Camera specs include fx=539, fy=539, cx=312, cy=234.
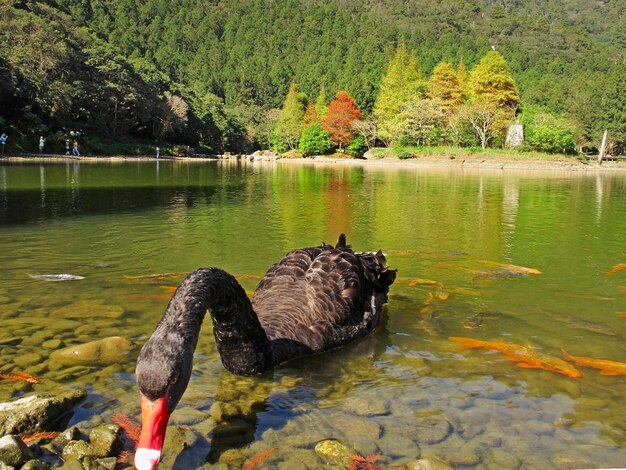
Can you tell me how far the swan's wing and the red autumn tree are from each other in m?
68.8

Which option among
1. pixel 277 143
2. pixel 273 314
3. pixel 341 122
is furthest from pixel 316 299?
pixel 277 143

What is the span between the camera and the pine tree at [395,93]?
227ft

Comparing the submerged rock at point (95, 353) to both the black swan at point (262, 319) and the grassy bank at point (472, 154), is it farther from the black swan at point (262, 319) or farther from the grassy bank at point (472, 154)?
the grassy bank at point (472, 154)

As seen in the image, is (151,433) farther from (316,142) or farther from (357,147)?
(316,142)

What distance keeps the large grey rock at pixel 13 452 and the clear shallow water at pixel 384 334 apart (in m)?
0.70

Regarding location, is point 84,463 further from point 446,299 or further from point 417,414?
point 446,299

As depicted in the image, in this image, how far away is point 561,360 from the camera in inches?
186

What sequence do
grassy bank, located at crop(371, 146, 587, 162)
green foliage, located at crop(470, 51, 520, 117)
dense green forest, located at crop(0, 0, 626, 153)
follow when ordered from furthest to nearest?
green foliage, located at crop(470, 51, 520, 117)
grassy bank, located at crop(371, 146, 587, 162)
dense green forest, located at crop(0, 0, 626, 153)

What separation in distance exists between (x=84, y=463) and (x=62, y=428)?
0.56 m

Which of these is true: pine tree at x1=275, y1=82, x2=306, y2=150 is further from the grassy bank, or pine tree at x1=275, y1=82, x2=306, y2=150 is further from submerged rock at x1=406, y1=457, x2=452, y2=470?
submerged rock at x1=406, y1=457, x2=452, y2=470

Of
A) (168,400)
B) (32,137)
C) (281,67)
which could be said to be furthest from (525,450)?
(281,67)

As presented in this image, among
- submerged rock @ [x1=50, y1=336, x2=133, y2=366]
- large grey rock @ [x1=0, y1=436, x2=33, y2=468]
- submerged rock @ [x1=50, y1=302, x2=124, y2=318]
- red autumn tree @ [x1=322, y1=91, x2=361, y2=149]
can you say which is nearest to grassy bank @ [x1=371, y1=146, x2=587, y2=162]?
red autumn tree @ [x1=322, y1=91, x2=361, y2=149]

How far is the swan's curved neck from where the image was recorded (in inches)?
110

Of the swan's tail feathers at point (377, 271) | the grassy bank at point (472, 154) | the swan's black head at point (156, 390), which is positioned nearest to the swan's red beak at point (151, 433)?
the swan's black head at point (156, 390)
